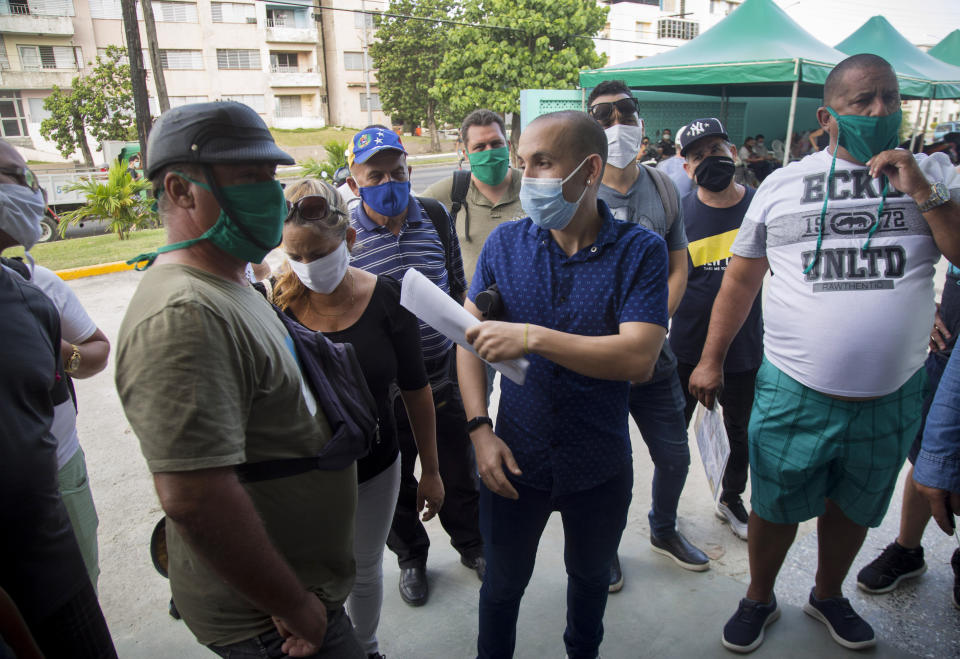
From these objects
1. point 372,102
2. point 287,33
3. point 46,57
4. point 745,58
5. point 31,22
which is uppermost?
point 287,33

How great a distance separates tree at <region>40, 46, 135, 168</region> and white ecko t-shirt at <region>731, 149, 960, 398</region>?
29.2 metres

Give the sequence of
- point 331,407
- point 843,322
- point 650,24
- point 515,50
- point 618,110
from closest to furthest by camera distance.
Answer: point 331,407 < point 843,322 < point 618,110 < point 515,50 < point 650,24

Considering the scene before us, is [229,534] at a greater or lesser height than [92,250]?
greater

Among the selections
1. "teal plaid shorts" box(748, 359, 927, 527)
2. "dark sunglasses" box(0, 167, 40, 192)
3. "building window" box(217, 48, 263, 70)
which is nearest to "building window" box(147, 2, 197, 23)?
"building window" box(217, 48, 263, 70)

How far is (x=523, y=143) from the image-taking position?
1.86 meters

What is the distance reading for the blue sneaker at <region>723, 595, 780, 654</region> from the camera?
2.30 m

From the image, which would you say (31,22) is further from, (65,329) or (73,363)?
(73,363)

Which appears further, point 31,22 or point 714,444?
point 31,22

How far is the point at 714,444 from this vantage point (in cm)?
240

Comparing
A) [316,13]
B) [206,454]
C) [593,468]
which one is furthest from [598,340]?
[316,13]

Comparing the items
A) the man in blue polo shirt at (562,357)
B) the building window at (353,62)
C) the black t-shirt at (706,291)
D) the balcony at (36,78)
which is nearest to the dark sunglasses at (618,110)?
the black t-shirt at (706,291)

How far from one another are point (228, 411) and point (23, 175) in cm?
130

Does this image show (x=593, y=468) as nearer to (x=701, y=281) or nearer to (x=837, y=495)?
(x=837, y=495)

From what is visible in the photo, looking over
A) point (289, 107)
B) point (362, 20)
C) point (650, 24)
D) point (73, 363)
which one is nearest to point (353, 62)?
point (362, 20)
